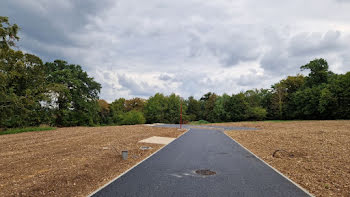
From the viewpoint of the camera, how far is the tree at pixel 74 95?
27.4 m

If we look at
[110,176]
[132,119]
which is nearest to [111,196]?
[110,176]

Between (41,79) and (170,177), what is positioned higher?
(41,79)

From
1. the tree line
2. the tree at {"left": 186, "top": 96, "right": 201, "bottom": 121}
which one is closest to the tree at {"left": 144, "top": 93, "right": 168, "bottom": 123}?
the tree line

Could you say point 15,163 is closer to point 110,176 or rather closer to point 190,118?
point 110,176

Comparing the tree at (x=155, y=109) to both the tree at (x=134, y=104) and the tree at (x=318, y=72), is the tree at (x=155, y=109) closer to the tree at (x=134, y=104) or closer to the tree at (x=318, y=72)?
the tree at (x=134, y=104)

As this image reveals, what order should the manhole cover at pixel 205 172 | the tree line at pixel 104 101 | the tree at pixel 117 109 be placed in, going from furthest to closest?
the tree at pixel 117 109 → the tree line at pixel 104 101 → the manhole cover at pixel 205 172

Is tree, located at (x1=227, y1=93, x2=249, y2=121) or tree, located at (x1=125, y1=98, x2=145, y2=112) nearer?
tree, located at (x1=227, y1=93, x2=249, y2=121)

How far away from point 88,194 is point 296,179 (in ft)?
17.4

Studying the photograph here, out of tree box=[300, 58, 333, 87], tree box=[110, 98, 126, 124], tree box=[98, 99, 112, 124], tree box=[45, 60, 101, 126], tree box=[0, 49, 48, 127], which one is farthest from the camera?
tree box=[110, 98, 126, 124]

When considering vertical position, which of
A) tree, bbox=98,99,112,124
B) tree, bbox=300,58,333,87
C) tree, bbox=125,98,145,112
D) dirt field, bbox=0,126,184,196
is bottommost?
dirt field, bbox=0,126,184,196

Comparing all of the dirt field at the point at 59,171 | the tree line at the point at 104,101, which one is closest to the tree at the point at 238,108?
the tree line at the point at 104,101

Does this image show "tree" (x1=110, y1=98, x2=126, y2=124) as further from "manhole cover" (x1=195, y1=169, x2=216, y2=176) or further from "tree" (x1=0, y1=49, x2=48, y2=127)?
"manhole cover" (x1=195, y1=169, x2=216, y2=176)

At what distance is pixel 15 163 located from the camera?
7.17 metres

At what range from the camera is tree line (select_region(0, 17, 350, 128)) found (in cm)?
1530
